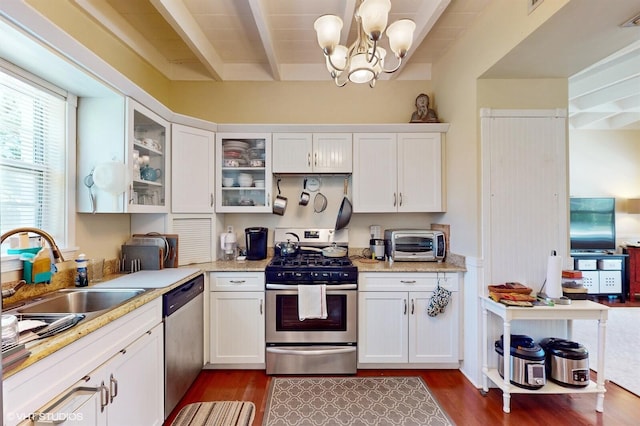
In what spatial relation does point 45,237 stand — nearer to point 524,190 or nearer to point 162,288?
point 162,288

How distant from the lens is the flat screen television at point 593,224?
16.4 ft

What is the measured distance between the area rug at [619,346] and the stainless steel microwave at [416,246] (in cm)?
146

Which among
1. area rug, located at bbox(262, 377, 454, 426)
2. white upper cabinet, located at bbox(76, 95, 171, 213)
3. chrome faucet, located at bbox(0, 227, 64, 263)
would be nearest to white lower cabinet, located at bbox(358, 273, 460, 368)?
area rug, located at bbox(262, 377, 454, 426)

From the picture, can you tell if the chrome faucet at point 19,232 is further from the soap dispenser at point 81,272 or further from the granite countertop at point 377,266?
the granite countertop at point 377,266

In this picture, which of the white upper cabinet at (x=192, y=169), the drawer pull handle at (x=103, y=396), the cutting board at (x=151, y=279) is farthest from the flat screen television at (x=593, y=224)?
the drawer pull handle at (x=103, y=396)

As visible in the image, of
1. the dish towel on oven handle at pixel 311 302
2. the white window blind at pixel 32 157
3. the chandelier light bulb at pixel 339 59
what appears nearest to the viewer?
the white window blind at pixel 32 157

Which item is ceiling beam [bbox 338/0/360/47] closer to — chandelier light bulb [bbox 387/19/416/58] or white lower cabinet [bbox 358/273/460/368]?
chandelier light bulb [bbox 387/19/416/58]

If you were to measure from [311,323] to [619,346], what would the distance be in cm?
329

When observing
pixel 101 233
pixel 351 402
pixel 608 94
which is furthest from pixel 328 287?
pixel 608 94

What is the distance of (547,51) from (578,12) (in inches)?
15.8

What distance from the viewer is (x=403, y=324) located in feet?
8.48

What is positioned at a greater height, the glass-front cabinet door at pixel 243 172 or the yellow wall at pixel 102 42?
the yellow wall at pixel 102 42

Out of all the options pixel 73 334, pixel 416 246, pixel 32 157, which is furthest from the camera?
pixel 416 246

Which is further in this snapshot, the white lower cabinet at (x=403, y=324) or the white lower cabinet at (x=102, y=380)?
the white lower cabinet at (x=403, y=324)
